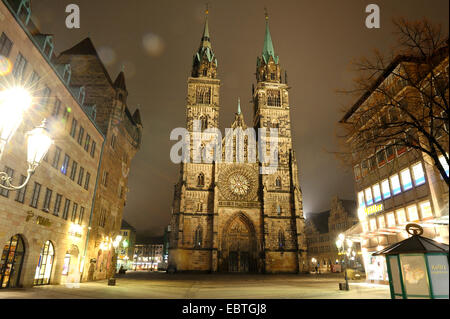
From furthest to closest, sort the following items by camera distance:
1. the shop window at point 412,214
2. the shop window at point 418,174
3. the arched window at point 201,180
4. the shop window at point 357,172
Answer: the arched window at point 201,180
the shop window at point 357,172
the shop window at point 412,214
the shop window at point 418,174

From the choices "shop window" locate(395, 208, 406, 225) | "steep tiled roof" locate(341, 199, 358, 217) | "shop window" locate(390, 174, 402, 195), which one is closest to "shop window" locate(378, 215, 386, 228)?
"shop window" locate(395, 208, 406, 225)

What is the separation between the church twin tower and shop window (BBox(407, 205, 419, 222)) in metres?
24.9

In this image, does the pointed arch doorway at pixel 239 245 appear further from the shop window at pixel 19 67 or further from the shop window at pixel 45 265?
the shop window at pixel 19 67

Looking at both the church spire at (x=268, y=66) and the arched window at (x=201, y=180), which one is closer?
the arched window at (x=201, y=180)

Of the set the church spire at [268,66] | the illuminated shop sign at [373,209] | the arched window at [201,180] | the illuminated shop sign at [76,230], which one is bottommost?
the illuminated shop sign at [76,230]

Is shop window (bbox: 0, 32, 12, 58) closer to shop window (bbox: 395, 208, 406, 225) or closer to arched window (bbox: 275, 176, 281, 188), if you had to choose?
shop window (bbox: 395, 208, 406, 225)

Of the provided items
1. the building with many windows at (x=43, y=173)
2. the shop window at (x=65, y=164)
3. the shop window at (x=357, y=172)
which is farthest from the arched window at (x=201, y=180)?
the shop window at (x=65, y=164)

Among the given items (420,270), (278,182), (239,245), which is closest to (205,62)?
(278,182)

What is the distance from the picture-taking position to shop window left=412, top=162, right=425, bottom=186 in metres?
20.8

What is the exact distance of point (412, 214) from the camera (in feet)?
71.1

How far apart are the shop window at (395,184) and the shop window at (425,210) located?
2.89m

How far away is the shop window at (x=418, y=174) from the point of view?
68.1 feet

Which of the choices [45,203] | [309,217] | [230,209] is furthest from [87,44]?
[309,217]
